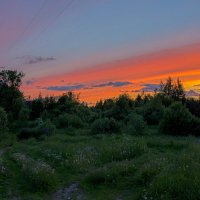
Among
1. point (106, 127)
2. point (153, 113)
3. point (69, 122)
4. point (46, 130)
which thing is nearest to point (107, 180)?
point (46, 130)

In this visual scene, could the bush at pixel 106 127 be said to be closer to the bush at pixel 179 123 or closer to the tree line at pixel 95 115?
the tree line at pixel 95 115

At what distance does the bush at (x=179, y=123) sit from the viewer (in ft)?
158

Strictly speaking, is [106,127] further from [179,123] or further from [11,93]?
[11,93]

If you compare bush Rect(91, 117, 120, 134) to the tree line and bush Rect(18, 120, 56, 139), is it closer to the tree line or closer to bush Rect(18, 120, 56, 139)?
the tree line

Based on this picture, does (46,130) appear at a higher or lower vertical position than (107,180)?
lower

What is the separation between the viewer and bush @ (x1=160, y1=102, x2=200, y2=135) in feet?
158

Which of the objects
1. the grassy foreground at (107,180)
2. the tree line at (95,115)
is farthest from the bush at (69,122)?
the grassy foreground at (107,180)

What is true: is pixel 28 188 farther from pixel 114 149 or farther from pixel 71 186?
pixel 114 149

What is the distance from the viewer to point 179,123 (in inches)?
1897

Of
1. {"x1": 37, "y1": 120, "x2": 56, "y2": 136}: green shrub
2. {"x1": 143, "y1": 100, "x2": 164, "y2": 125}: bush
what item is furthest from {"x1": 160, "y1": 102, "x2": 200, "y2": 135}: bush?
{"x1": 143, "y1": 100, "x2": 164, "y2": 125}: bush

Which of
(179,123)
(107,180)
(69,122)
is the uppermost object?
(107,180)

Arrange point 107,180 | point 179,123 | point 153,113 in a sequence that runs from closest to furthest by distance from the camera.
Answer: point 107,180 < point 179,123 < point 153,113

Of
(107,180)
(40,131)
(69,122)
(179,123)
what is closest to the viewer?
(107,180)

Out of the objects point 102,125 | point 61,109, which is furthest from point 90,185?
point 61,109
